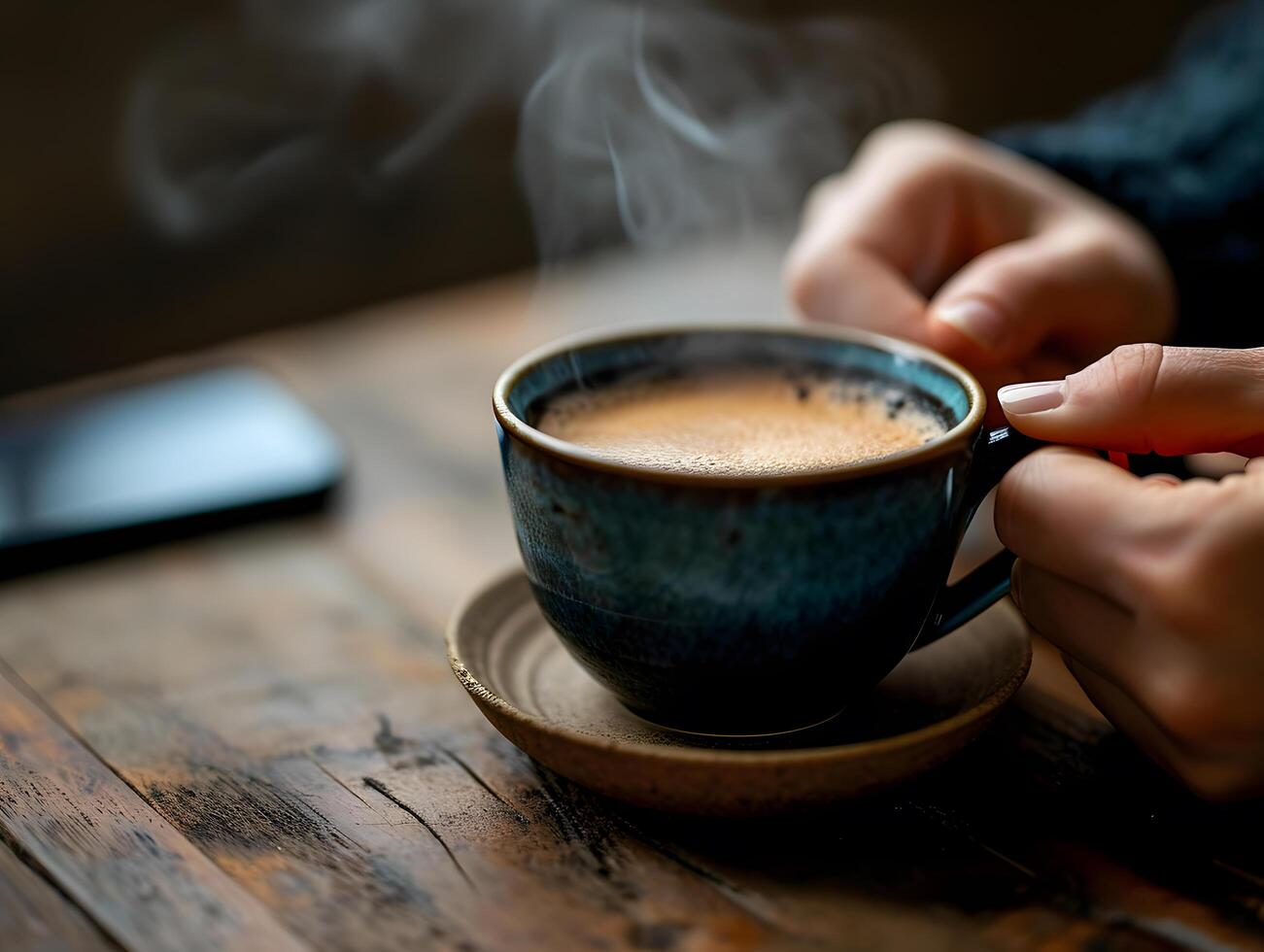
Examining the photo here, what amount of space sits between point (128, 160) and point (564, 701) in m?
1.93

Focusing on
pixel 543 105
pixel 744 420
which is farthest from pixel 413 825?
pixel 543 105

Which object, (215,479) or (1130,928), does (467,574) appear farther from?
(1130,928)

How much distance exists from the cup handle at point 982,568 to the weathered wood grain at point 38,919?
497 mm

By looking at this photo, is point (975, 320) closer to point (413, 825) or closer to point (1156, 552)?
point (1156, 552)

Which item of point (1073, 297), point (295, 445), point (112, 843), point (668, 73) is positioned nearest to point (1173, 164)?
point (1073, 297)

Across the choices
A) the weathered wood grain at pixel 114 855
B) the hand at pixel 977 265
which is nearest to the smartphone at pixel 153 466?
the weathered wood grain at pixel 114 855

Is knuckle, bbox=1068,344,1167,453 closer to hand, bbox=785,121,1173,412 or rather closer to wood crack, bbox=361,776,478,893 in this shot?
hand, bbox=785,121,1173,412

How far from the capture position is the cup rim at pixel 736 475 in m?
0.59

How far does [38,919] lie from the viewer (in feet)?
1.90

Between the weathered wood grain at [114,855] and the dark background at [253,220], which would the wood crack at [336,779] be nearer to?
the weathered wood grain at [114,855]

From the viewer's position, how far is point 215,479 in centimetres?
111

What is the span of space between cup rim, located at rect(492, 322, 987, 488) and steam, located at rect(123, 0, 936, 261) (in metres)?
0.43

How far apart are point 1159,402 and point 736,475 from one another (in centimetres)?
26

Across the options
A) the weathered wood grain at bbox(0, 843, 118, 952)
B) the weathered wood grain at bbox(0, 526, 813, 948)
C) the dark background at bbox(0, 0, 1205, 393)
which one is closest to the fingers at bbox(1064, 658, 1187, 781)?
the weathered wood grain at bbox(0, 526, 813, 948)
